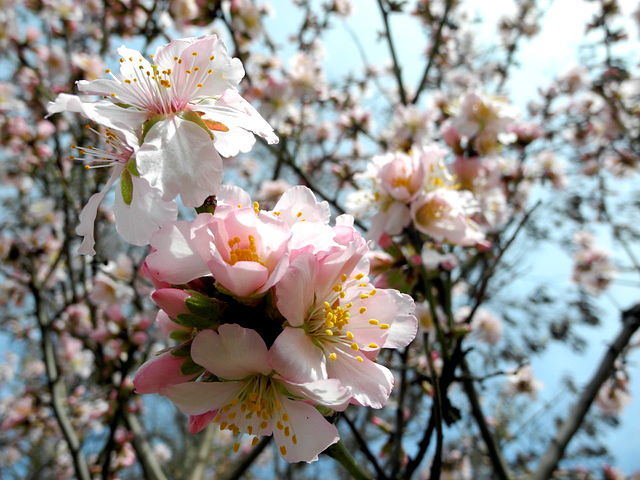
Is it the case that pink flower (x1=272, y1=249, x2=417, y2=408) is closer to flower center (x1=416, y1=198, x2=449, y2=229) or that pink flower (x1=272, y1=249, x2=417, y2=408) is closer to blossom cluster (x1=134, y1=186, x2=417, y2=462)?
blossom cluster (x1=134, y1=186, x2=417, y2=462)

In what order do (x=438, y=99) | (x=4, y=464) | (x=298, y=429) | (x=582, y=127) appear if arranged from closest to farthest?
(x=298, y=429)
(x=438, y=99)
(x=582, y=127)
(x=4, y=464)

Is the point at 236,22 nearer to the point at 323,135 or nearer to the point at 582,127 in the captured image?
the point at 323,135

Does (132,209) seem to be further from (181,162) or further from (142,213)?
Answer: (181,162)

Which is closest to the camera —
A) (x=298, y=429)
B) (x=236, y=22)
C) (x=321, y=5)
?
(x=298, y=429)

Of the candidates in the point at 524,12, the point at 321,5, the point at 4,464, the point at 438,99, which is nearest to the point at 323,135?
the point at 321,5

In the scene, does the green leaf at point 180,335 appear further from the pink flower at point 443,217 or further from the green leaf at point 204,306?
the pink flower at point 443,217

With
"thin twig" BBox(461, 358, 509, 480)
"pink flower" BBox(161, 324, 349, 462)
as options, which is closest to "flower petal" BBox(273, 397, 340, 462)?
"pink flower" BBox(161, 324, 349, 462)

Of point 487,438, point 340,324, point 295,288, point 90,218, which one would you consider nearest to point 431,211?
point 340,324

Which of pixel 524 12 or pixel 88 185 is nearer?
pixel 88 185
